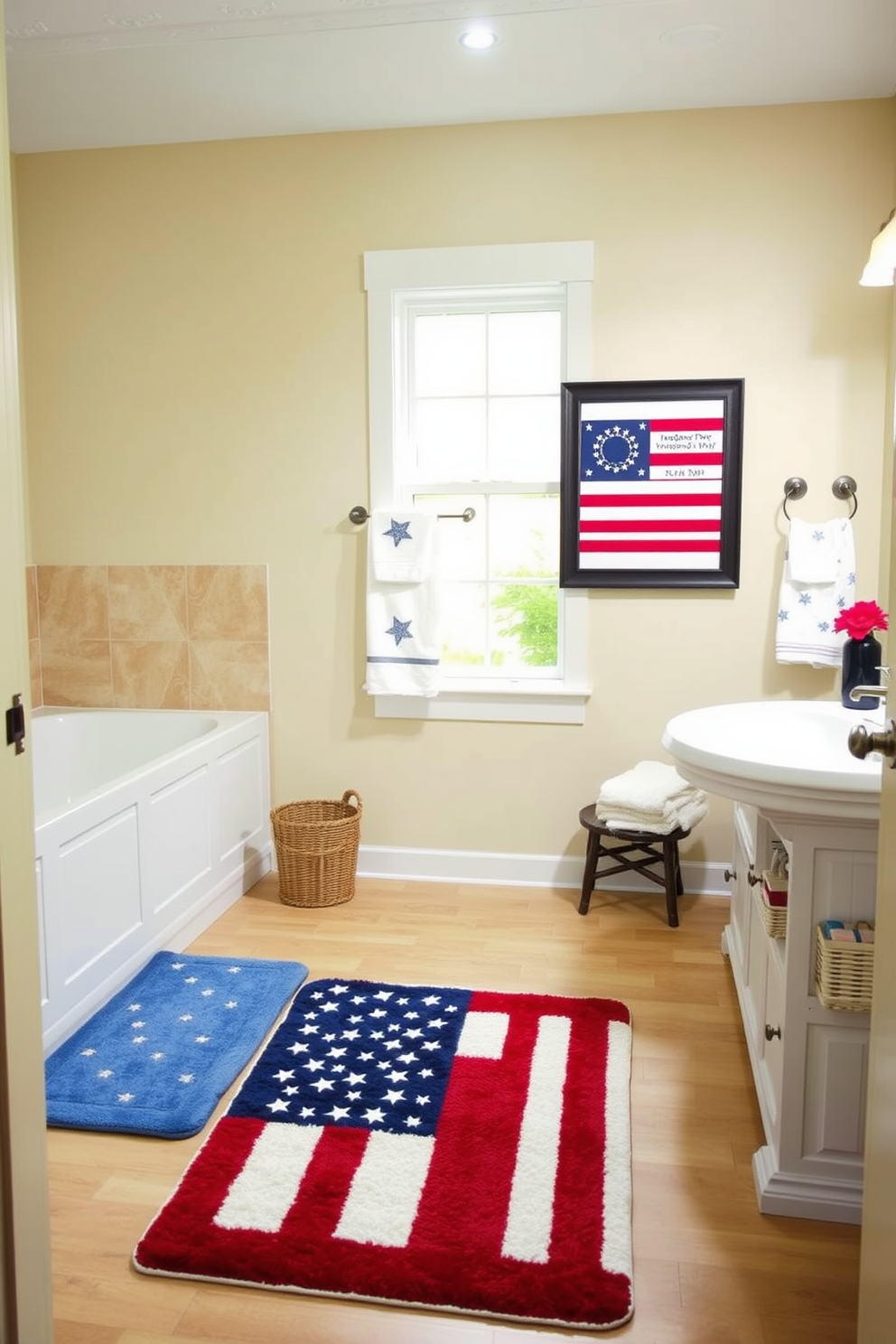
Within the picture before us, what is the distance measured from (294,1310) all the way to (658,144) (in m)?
3.40

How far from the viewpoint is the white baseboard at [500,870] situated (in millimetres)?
3809

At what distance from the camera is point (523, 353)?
379 cm

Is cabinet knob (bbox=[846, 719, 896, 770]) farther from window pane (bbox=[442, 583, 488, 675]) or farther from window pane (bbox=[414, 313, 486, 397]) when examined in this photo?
window pane (bbox=[414, 313, 486, 397])

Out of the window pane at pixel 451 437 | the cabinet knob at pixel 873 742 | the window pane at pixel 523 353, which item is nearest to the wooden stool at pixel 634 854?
the window pane at pixel 451 437

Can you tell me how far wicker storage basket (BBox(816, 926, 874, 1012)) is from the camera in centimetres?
191

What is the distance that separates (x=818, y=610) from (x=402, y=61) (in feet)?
6.85

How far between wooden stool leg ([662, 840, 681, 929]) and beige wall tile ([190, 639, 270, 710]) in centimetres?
153

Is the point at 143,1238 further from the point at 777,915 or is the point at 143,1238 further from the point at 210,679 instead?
the point at 210,679

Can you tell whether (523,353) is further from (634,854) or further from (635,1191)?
(635,1191)

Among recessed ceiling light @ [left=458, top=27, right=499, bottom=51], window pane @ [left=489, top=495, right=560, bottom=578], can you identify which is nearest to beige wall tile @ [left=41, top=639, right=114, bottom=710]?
window pane @ [left=489, top=495, right=560, bottom=578]

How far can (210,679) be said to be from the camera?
4043 millimetres

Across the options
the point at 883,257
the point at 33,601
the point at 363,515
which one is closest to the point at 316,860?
the point at 363,515

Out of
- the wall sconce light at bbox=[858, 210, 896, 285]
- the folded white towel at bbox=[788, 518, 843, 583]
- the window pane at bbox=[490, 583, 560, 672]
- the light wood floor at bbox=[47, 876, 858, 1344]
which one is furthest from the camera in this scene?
the window pane at bbox=[490, 583, 560, 672]

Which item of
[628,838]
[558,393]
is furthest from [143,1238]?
[558,393]
